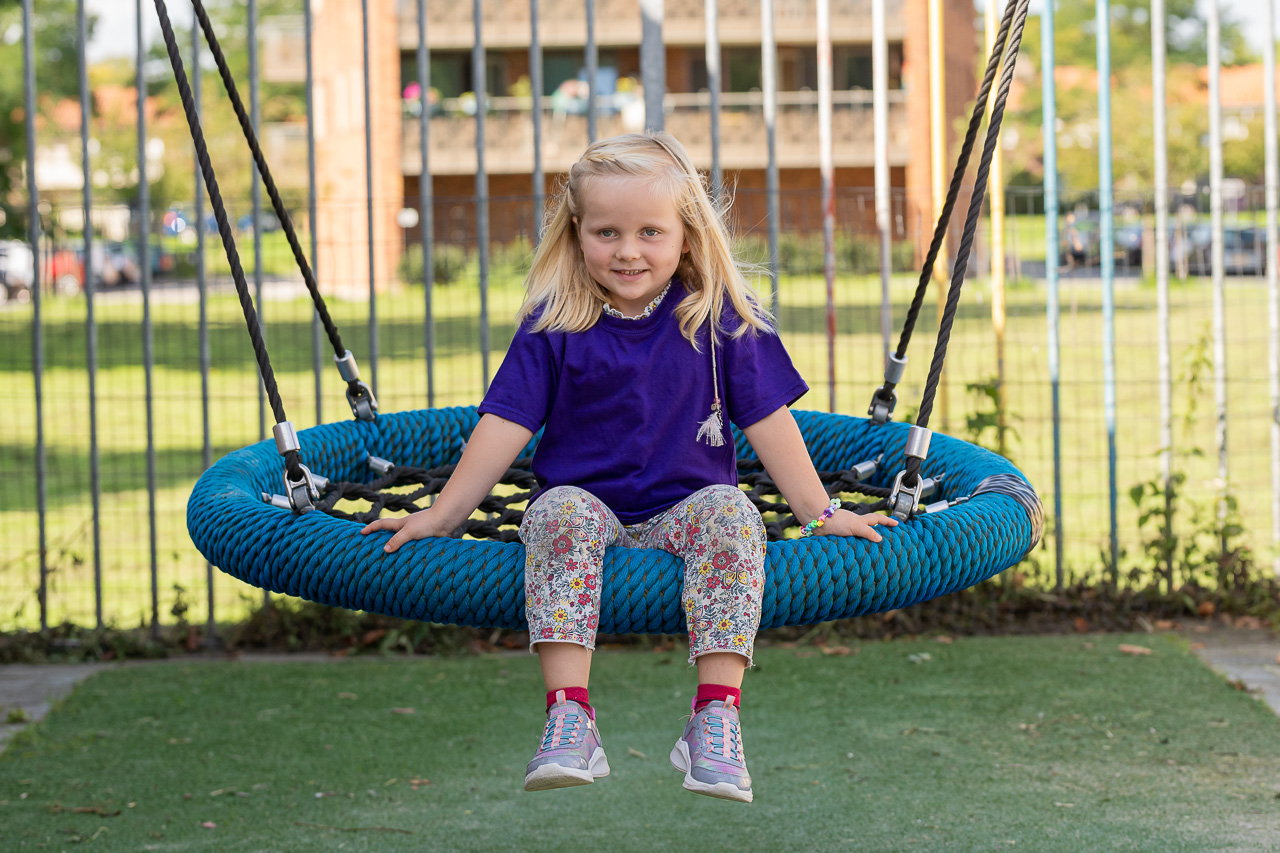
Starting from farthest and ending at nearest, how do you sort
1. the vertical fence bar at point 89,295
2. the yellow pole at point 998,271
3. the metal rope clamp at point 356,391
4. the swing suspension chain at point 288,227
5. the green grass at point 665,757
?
the yellow pole at point 998,271 → the vertical fence bar at point 89,295 → the green grass at point 665,757 → the metal rope clamp at point 356,391 → the swing suspension chain at point 288,227

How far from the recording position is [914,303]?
7.62 ft

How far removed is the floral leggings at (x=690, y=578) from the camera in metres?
1.84

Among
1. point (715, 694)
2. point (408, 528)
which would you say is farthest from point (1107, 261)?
point (408, 528)

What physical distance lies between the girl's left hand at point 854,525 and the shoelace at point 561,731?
0.45 meters

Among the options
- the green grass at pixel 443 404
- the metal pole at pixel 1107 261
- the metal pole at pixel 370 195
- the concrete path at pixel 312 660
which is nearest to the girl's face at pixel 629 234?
the green grass at pixel 443 404

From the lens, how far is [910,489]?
78.7 inches

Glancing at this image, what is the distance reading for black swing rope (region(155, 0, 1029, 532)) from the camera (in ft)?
6.42

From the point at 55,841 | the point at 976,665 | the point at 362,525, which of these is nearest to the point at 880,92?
the point at 976,665

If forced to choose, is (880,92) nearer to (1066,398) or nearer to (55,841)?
(55,841)

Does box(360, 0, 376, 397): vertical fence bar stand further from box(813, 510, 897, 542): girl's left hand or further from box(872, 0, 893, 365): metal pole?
box(813, 510, 897, 542): girl's left hand

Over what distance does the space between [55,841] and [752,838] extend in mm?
1487

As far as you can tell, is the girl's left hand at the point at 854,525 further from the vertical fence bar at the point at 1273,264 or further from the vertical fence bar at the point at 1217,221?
the vertical fence bar at the point at 1273,264

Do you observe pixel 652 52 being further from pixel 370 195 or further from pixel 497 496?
pixel 497 496

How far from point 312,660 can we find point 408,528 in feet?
8.12
